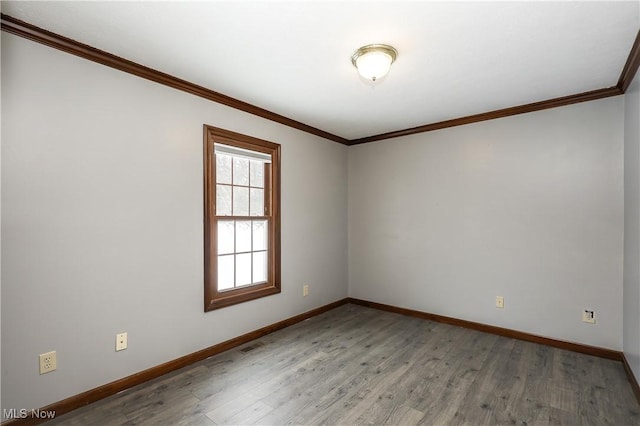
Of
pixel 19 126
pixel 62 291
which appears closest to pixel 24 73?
pixel 19 126

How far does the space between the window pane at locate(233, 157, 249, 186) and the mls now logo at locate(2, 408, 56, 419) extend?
2.18m

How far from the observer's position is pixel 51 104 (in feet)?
6.63

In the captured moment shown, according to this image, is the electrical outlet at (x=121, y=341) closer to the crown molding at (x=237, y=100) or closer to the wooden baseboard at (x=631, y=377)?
the crown molding at (x=237, y=100)

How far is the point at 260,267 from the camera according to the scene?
11.6ft

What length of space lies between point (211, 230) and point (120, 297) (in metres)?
0.90

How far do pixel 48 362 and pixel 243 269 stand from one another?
166 cm

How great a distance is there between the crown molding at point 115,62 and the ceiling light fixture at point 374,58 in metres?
1.38

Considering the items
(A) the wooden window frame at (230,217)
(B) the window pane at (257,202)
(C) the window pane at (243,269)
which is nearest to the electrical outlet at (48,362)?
(A) the wooden window frame at (230,217)

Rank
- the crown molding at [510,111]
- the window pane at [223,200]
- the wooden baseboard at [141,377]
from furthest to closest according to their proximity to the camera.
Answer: the window pane at [223,200] → the crown molding at [510,111] → the wooden baseboard at [141,377]

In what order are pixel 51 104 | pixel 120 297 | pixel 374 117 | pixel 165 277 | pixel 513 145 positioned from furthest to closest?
pixel 374 117
pixel 513 145
pixel 165 277
pixel 120 297
pixel 51 104

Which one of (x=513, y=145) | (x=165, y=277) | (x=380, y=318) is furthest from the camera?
(x=380, y=318)

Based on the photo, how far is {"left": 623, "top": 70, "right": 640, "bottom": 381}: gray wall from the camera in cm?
226

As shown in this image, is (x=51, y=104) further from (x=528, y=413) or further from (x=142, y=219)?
(x=528, y=413)

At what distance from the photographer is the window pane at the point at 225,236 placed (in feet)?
10.2
